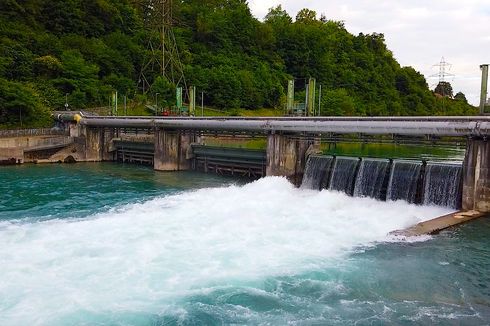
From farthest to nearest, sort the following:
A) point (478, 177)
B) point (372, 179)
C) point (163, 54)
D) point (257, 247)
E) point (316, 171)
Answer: point (163, 54) < point (316, 171) < point (372, 179) < point (478, 177) < point (257, 247)

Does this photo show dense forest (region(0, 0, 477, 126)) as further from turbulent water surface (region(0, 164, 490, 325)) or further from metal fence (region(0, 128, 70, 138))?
turbulent water surface (region(0, 164, 490, 325))

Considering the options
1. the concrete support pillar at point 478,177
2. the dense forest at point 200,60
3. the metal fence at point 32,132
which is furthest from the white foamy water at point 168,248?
the dense forest at point 200,60

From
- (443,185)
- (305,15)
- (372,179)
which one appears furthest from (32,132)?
Result: (305,15)

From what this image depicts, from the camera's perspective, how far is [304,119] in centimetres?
2950

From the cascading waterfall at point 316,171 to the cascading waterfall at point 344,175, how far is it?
1.01 metres

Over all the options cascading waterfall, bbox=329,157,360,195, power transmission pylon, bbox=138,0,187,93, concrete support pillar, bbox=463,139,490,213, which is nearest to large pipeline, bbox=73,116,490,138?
concrete support pillar, bbox=463,139,490,213

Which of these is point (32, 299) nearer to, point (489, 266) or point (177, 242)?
point (177, 242)

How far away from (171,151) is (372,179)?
64.5ft

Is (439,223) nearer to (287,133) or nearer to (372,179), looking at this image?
(372,179)

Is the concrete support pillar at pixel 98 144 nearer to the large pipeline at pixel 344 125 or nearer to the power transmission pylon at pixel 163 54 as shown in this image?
the large pipeline at pixel 344 125

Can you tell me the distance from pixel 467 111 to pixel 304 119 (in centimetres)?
10623

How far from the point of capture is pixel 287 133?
31641 mm

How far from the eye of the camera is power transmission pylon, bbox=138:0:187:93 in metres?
74.6

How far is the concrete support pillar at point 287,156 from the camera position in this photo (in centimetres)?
3134
